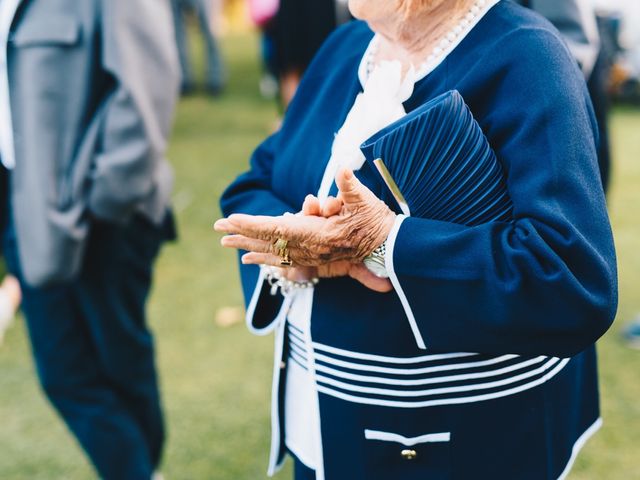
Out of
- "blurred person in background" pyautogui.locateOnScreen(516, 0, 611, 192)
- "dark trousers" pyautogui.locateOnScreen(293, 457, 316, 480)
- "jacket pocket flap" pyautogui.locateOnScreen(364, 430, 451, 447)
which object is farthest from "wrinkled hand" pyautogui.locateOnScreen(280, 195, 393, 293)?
"blurred person in background" pyautogui.locateOnScreen(516, 0, 611, 192)

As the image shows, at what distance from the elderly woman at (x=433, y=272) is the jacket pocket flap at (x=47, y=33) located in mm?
832

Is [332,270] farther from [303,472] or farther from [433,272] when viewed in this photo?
→ [303,472]

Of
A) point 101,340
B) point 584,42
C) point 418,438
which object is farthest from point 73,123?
point 584,42

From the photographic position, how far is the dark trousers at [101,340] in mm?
2289

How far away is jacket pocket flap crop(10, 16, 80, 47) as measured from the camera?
80.7 inches

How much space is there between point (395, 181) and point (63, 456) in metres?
2.19

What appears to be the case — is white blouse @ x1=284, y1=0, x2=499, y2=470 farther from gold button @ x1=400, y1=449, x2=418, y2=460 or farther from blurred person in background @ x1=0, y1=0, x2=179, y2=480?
blurred person in background @ x1=0, y1=0, x2=179, y2=480

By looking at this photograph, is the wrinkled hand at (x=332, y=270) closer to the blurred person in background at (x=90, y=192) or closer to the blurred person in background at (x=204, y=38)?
the blurred person in background at (x=90, y=192)

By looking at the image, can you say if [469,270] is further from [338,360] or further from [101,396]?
[101,396]

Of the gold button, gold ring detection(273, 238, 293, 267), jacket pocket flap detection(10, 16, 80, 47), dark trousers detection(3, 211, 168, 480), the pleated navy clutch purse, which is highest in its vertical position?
jacket pocket flap detection(10, 16, 80, 47)

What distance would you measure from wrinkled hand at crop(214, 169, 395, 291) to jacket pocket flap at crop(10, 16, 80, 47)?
1105 mm

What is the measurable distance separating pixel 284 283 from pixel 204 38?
7.56 metres

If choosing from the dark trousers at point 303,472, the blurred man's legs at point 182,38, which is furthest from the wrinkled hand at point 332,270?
the blurred man's legs at point 182,38

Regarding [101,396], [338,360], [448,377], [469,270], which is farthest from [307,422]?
[101,396]
